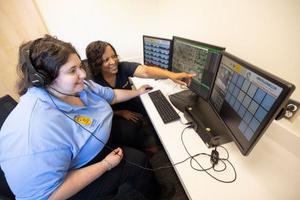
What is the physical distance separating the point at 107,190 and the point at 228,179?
603 millimetres

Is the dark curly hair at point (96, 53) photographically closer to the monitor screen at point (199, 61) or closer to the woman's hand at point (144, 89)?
the woman's hand at point (144, 89)

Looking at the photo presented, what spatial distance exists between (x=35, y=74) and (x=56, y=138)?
28cm

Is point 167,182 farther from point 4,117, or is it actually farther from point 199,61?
point 4,117

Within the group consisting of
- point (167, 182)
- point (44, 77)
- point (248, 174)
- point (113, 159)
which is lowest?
point (167, 182)

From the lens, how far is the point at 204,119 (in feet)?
3.18

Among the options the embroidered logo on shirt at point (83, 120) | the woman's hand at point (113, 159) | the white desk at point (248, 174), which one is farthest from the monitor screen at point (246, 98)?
the embroidered logo on shirt at point (83, 120)

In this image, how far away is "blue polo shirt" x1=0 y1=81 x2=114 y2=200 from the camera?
2.05 ft

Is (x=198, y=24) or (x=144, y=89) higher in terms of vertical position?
(x=198, y=24)

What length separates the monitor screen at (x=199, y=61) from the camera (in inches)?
35.6

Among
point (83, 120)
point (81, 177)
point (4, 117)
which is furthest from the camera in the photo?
point (4, 117)

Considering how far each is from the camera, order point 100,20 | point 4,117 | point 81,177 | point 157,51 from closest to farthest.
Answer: point 81,177 → point 4,117 → point 157,51 → point 100,20

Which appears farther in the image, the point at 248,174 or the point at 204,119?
the point at 204,119

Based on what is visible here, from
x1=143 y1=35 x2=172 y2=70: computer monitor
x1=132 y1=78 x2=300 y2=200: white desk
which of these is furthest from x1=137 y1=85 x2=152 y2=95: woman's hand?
x1=132 y1=78 x2=300 y2=200: white desk

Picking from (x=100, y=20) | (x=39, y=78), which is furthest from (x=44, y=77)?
(x=100, y=20)
